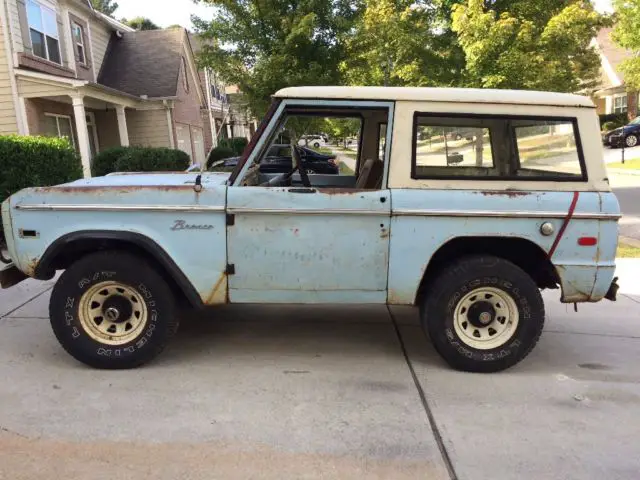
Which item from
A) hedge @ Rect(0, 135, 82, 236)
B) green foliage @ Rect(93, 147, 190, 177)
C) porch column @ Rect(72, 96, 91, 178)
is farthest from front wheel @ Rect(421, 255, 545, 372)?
porch column @ Rect(72, 96, 91, 178)

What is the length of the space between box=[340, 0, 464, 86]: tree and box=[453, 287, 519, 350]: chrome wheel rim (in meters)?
8.23

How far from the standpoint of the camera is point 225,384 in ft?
12.1

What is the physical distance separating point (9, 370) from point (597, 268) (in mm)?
4297

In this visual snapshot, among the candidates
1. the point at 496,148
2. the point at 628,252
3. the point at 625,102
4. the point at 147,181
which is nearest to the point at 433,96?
the point at 496,148

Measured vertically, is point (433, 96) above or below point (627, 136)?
above

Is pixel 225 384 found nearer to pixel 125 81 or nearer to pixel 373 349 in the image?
pixel 373 349

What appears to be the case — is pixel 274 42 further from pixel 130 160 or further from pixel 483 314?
pixel 483 314

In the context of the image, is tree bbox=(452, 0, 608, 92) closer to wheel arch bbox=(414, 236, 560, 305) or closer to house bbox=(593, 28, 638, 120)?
wheel arch bbox=(414, 236, 560, 305)

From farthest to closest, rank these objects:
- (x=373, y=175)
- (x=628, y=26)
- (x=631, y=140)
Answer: (x=631, y=140), (x=628, y=26), (x=373, y=175)

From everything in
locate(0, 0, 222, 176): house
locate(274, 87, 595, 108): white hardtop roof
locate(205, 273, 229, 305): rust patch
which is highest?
locate(0, 0, 222, 176): house

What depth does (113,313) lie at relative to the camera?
12.5 feet

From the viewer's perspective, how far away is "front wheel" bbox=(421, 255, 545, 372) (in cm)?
378

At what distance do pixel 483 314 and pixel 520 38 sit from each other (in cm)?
787

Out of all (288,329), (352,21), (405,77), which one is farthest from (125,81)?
(288,329)
